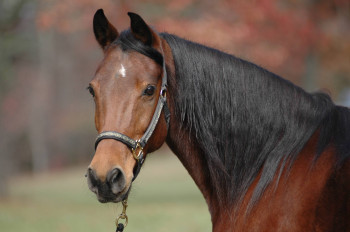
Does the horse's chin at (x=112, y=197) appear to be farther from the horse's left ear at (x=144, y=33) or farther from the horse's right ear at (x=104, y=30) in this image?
the horse's right ear at (x=104, y=30)

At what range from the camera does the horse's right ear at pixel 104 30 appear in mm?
3619

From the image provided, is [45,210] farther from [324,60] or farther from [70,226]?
[324,60]

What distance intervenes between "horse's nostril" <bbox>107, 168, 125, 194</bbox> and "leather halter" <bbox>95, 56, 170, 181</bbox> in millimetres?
182

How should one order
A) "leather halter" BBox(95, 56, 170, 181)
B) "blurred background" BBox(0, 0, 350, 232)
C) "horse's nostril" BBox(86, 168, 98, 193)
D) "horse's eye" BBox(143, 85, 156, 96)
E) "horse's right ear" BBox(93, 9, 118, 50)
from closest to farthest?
"horse's nostril" BBox(86, 168, 98, 193) → "leather halter" BBox(95, 56, 170, 181) → "horse's eye" BBox(143, 85, 156, 96) → "horse's right ear" BBox(93, 9, 118, 50) → "blurred background" BBox(0, 0, 350, 232)

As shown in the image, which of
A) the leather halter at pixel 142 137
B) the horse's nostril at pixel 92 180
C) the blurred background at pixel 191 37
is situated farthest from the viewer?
the blurred background at pixel 191 37

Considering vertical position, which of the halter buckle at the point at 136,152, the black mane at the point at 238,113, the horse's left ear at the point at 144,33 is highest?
the horse's left ear at the point at 144,33

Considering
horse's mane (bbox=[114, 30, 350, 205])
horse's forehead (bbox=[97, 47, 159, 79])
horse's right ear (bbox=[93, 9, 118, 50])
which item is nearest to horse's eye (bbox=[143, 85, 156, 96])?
horse's forehead (bbox=[97, 47, 159, 79])

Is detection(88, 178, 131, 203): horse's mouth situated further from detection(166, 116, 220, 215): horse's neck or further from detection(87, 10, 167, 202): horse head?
detection(166, 116, 220, 215): horse's neck

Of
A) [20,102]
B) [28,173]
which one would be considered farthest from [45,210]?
[28,173]

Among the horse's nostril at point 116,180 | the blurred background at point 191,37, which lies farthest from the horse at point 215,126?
the blurred background at point 191,37

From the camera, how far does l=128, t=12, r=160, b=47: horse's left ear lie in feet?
11.3

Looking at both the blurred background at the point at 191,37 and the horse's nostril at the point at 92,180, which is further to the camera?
the blurred background at the point at 191,37

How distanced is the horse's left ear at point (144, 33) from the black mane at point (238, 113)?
6.3 inches

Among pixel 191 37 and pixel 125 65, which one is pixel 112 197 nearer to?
pixel 125 65
